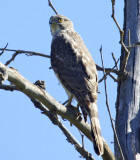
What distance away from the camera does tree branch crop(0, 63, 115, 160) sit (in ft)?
10.3

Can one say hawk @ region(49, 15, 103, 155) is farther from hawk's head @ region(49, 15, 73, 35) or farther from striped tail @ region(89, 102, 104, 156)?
hawk's head @ region(49, 15, 73, 35)

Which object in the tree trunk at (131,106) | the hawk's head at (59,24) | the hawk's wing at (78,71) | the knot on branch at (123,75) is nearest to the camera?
the tree trunk at (131,106)

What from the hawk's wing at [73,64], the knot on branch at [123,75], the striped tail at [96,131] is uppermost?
the hawk's wing at [73,64]

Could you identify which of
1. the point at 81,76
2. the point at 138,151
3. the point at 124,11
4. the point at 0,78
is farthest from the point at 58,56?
the point at 0,78

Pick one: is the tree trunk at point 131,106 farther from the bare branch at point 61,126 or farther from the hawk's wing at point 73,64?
the bare branch at point 61,126

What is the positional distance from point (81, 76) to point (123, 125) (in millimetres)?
986

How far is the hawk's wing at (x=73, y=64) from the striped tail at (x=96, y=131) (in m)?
0.38

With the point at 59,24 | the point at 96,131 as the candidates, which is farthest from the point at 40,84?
the point at 59,24

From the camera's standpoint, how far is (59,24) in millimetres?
6859

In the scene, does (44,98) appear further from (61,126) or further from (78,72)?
(78,72)

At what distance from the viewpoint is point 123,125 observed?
14.1 feet

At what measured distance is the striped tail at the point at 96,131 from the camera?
148 inches

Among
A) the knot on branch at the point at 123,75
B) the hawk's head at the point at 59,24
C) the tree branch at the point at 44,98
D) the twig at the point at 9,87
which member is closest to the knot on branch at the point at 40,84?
the tree branch at the point at 44,98

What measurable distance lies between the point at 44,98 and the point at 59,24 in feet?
12.1
